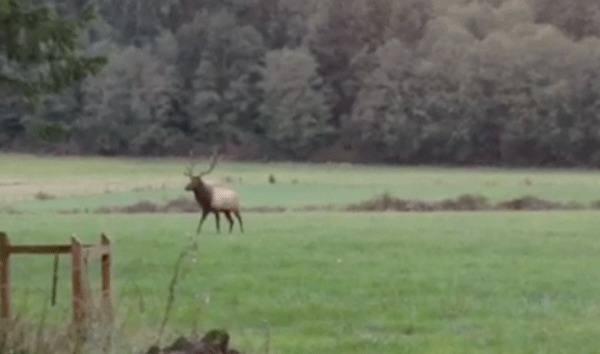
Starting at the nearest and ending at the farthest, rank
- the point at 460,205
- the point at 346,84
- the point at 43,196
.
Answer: the point at 460,205 → the point at 43,196 → the point at 346,84

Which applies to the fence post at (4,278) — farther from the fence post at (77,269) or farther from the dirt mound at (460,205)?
the dirt mound at (460,205)

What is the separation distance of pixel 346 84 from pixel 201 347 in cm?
8729

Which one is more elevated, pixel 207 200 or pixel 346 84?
pixel 346 84

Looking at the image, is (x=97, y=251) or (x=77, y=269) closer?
(x=77, y=269)

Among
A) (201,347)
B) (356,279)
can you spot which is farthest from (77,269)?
(356,279)

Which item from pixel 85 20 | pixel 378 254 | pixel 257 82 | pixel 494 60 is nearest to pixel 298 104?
pixel 257 82

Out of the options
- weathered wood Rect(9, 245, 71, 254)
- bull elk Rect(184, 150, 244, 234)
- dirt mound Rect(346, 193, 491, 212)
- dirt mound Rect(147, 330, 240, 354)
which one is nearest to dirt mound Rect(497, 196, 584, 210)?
dirt mound Rect(346, 193, 491, 212)

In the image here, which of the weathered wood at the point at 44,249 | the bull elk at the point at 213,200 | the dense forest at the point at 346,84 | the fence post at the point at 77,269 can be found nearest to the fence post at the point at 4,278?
the weathered wood at the point at 44,249

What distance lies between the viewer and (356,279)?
2234 centimetres

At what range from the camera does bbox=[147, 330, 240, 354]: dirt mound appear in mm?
9828

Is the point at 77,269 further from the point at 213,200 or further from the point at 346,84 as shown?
the point at 346,84

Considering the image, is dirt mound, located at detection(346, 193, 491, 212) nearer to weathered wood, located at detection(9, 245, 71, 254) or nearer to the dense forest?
weathered wood, located at detection(9, 245, 71, 254)

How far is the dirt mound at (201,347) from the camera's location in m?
9.83

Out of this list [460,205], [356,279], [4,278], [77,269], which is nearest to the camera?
[77,269]
